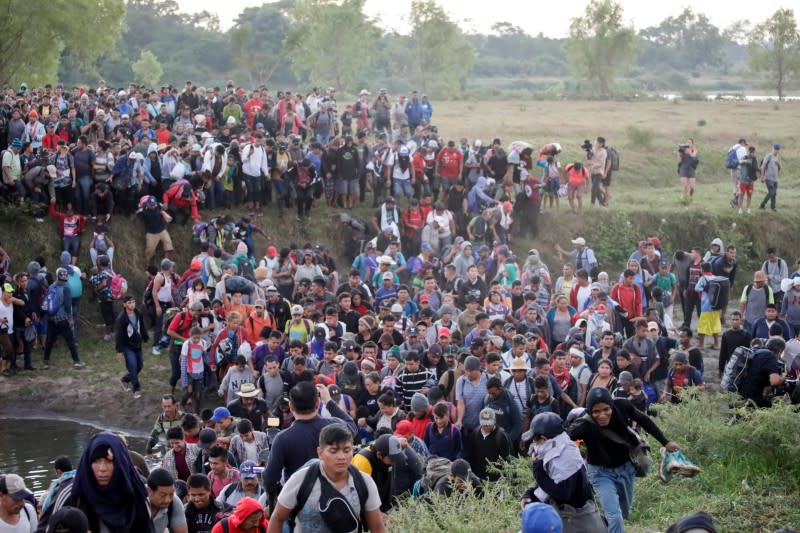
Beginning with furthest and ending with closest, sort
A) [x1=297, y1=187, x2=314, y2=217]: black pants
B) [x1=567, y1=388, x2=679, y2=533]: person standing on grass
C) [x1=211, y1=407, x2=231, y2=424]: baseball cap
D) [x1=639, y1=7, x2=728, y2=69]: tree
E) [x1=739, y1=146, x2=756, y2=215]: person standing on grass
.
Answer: [x1=639, y1=7, x2=728, y2=69]: tree < [x1=739, y1=146, x2=756, y2=215]: person standing on grass < [x1=297, y1=187, x2=314, y2=217]: black pants < [x1=211, y1=407, x2=231, y2=424]: baseball cap < [x1=567, y1=388, x2=679, y2=533]: person standing on grass

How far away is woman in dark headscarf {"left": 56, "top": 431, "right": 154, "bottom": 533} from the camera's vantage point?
678 cm

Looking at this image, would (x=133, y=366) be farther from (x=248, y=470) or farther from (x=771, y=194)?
(x=771, y=194)

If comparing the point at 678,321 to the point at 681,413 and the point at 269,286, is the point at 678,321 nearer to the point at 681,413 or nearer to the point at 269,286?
the point at 269,286

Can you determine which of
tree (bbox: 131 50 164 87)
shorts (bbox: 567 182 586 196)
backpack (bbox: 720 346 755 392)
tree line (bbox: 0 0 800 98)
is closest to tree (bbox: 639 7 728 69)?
tree line (bbox: 0 0 800 98)

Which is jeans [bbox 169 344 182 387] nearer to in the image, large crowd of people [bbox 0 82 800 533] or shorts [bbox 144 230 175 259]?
large crowd of people [bbox 0 82 800 533]

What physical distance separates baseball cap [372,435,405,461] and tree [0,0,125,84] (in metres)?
31.6

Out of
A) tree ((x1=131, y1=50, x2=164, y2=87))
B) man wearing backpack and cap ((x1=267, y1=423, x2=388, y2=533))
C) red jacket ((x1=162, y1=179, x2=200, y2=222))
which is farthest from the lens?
tree ((x1=131, y1=50, x2=164, y2=87))

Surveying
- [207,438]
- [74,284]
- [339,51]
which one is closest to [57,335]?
[74,284]

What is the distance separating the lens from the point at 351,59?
65.6 m

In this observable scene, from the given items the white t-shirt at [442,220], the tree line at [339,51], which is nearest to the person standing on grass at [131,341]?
the white t-shirt at [442,220]

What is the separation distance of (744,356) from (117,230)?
39.7ft

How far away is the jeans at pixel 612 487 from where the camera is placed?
334 inches

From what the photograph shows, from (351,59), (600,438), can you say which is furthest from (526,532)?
(351,59)

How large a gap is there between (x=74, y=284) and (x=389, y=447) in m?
10.0
